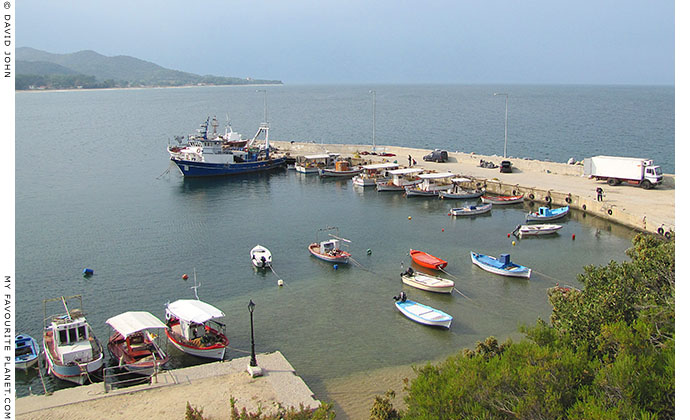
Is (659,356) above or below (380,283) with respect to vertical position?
above

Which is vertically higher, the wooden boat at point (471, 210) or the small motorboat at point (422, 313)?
the wooden boat at point (471, 210)

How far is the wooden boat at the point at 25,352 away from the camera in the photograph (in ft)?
70.5

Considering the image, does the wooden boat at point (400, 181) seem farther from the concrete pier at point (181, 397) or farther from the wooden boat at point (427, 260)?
the concrete pier at point (181, 397)

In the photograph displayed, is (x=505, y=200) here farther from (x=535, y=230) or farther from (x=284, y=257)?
(x=284, y=257)

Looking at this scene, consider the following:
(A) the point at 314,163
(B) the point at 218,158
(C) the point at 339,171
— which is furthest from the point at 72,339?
(A) the point at 314,163

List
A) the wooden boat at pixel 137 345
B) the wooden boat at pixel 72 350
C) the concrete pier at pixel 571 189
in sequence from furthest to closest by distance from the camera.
A: the concrete pier at pixel 571 189
the wooden boat at pixel 137 345
the wooden boat at pixel 72 350

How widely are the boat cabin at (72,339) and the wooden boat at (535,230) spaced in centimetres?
2778

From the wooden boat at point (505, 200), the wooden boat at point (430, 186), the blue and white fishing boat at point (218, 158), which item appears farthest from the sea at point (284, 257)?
the blue and white fishing boat at point (218, 158)

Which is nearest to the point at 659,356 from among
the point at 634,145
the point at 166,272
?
the point at 166,272

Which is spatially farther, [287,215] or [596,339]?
[287,215]

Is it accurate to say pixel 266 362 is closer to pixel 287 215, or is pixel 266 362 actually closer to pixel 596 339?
pixel 596 339

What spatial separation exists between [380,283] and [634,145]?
74800 mm

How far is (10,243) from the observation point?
10.7 meters

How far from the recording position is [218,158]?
64.9 m
